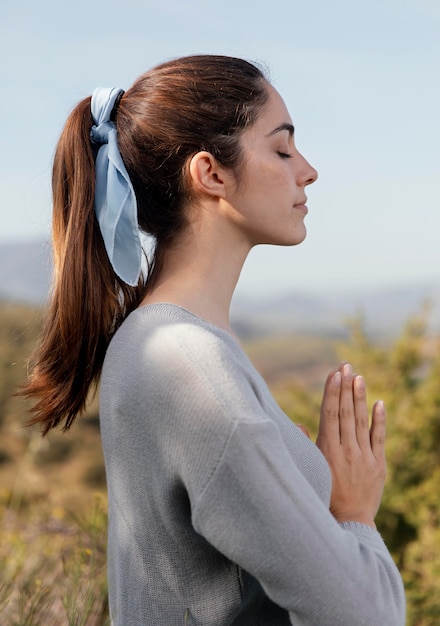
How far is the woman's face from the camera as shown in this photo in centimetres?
179

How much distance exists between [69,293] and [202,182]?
1.21 feet

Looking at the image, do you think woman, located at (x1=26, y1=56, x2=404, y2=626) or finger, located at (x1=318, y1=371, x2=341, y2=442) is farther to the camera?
finger, located at (x1=318, y1=371, x2=341, y2=442)

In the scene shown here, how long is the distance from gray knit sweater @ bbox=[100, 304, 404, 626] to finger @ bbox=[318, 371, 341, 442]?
12cm

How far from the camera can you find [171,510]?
1490 mm

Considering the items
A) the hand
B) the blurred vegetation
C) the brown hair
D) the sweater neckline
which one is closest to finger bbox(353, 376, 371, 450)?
the hand

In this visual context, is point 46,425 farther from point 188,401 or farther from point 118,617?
point 188,401

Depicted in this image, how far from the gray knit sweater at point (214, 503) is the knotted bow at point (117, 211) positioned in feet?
0.72

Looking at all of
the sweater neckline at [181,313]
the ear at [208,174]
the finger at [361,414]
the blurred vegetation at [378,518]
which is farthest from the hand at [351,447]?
the blurred vegetation at [378,518]

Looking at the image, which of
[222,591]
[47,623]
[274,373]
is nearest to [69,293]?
[222,591]

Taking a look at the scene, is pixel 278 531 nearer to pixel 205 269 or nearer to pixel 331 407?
pixel 331 407

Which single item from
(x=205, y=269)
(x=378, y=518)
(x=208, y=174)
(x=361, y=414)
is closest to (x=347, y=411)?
(x=361, y=414)

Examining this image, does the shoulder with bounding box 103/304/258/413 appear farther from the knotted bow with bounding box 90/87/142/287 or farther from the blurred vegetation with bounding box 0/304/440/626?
the blurred vegetation with bounding box 0/304/440/626

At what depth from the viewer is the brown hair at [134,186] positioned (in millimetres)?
1834

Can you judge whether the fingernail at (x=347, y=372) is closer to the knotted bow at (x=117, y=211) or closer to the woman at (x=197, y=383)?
the woman at (x=197, y=383)
